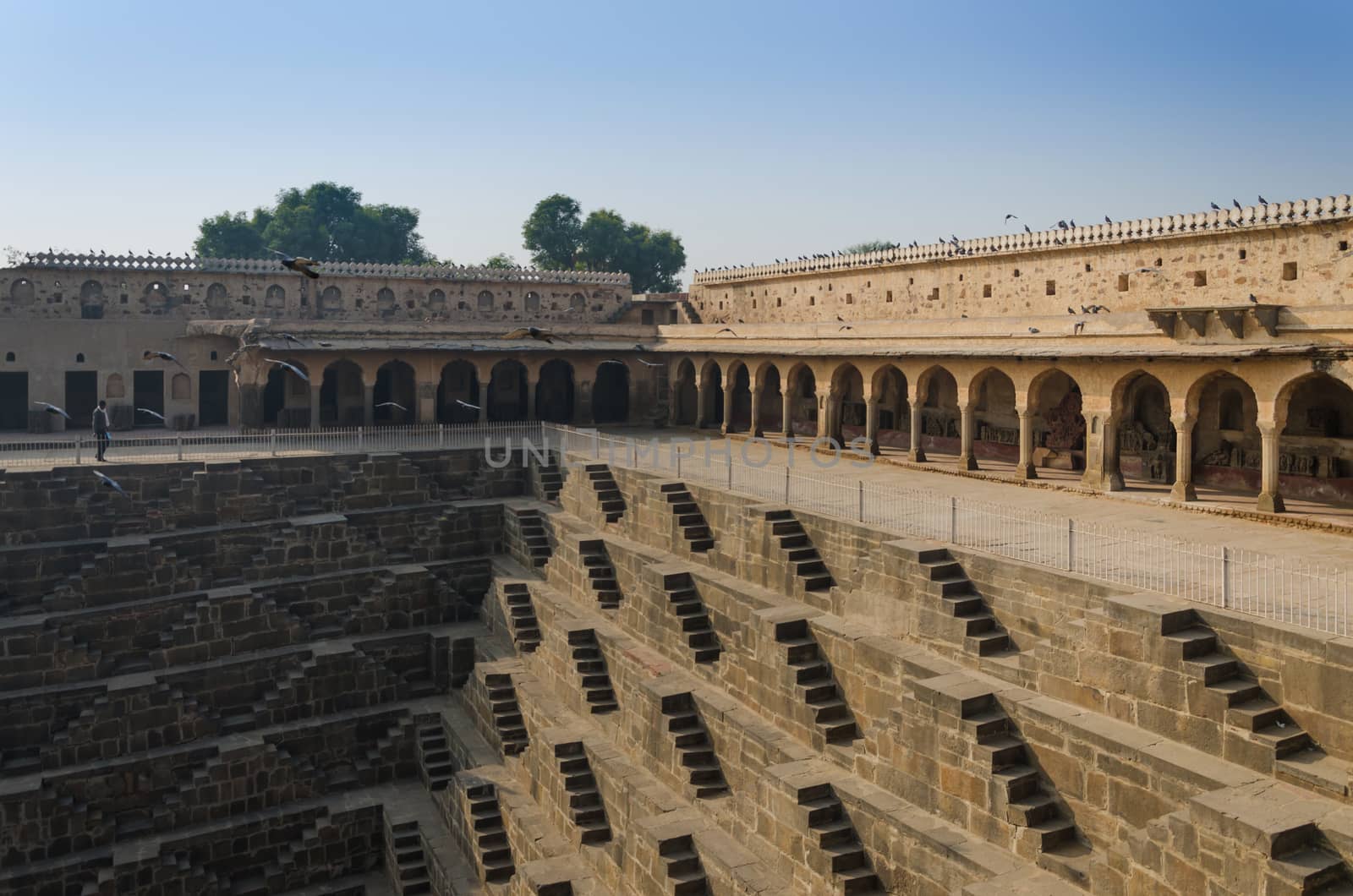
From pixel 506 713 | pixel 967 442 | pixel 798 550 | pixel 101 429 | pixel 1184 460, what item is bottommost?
pixel 506 713

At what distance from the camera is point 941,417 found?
2942 centimetres

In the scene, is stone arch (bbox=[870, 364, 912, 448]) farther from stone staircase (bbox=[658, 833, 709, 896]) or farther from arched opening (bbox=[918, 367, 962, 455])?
stone staircase (bbox=[658, 833, 709, 896])

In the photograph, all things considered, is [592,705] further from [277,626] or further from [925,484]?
[925,484]

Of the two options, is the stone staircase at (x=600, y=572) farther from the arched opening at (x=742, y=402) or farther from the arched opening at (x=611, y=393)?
the arched opening at (x=611, y=393)

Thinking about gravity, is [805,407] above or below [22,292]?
below

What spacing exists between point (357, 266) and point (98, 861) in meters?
24.2

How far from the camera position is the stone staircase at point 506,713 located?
58.9 ft

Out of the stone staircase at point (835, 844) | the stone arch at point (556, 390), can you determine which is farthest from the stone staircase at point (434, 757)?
the stone arch at point (556, 390)

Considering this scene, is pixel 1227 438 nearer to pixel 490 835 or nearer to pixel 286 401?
pixel 490 835

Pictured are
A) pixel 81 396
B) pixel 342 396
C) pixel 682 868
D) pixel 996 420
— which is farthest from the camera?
pixel 342 396

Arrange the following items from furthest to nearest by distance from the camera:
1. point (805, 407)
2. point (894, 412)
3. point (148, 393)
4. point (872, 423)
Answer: point (805, 407) < point (148, 393) < point (894, 412) < point (872, 423)

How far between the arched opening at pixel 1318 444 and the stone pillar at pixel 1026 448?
467cm

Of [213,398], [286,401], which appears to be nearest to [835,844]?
[286,401]

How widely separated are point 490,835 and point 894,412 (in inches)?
745
